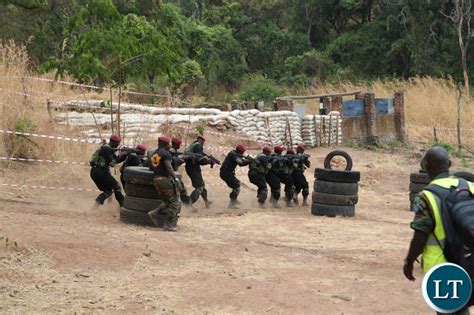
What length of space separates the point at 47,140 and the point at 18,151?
632 millimetres

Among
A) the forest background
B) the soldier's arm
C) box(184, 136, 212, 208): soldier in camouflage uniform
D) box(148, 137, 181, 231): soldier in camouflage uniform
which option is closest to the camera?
box(148, 137, 181, 231): soldier in camouflage uniform

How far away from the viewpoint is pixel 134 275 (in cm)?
787

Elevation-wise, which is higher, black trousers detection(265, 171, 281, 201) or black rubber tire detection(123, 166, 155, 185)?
black rubber tire detection(123, 166, 155, 185)

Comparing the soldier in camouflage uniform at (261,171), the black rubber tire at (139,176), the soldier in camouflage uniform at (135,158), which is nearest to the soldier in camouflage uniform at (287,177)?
the soldier in camouflage uniform at (261,171)

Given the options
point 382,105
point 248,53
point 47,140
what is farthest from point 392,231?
point 248,53

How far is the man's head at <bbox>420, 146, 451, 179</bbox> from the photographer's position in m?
4.90

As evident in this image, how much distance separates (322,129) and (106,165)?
13573 mm

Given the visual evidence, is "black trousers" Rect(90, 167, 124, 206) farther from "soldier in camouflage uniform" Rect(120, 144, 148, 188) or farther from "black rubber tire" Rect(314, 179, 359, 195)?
"black rubber tire" Rect(314, 179, 359, 195)

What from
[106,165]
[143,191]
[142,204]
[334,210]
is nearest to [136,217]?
[142,204]

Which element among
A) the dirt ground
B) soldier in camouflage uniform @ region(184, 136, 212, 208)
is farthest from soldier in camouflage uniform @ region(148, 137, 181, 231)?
soldier in camouflage uniform @ region(184, 136, 212, 208)

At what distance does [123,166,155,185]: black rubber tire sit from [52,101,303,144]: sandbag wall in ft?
10.3

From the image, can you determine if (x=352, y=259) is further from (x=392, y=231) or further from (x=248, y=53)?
(x=248, y=53)

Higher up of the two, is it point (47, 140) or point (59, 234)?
point (47, 140)

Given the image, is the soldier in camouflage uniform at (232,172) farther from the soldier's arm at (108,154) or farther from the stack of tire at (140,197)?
the stack of tire at (140,197)
